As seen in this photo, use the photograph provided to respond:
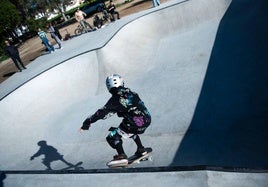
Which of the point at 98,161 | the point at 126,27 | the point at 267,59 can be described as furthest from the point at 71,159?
the point at 126,27

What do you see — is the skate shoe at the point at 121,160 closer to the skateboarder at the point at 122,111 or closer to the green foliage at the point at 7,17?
the skateboarder at the point at 122,111

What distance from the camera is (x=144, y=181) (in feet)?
13.5

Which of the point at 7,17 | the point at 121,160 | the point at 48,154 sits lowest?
the point at 48,154

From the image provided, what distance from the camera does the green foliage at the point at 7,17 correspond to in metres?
34.0

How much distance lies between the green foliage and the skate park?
23390 millimetres

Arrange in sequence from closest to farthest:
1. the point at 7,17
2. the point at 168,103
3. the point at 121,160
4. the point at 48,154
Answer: the point at 121,160
the point at 48,154
the point at 168,103
the point at 7,17

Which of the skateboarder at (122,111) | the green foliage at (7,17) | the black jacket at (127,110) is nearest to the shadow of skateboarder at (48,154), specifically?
the skateboarder at (122,111)

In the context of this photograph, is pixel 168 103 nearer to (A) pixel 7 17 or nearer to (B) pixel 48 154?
(B) pixel 48 154

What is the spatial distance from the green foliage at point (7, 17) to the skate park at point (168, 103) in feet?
76.7

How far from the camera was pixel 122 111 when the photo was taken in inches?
195

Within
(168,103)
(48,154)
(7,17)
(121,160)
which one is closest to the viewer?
(121,160)

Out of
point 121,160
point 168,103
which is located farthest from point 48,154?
point 121,160

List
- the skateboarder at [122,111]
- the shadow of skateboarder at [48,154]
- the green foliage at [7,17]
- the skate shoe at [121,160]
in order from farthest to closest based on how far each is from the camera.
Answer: the green foliage at [7,17] < the shadow of skateboarder at [48,154] < the skate shoe at [121,160] < the skateboarder at [122,111]

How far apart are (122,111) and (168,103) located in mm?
4364
